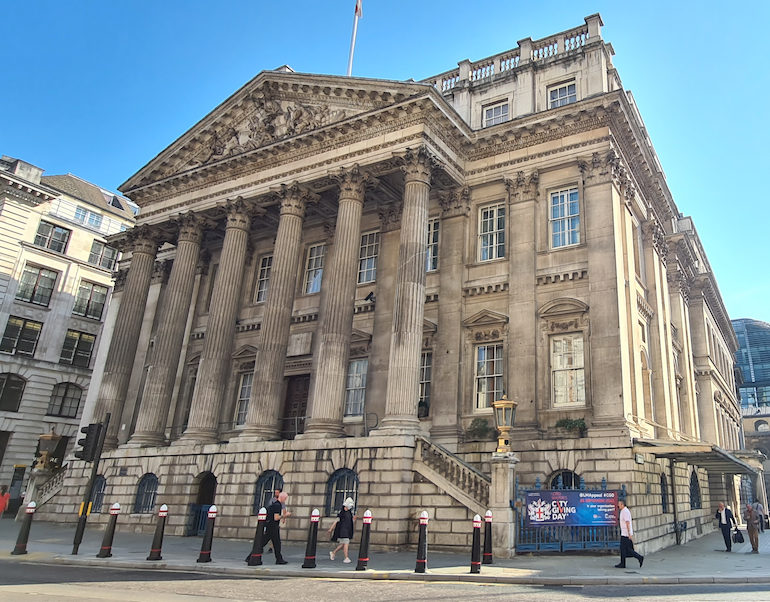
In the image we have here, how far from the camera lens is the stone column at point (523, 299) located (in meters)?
20.5

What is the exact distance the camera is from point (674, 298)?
3162 cm

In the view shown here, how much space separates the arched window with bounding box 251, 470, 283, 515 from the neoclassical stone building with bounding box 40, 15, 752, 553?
77 mm

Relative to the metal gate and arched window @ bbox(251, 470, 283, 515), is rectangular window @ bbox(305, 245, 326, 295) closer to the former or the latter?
arched window @ bbox(251, 470, 283, 515)

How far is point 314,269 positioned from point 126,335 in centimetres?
907

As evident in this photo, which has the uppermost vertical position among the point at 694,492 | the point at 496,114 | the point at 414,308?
the point at 496,114

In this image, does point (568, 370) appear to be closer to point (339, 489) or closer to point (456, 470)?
point (456, 470)

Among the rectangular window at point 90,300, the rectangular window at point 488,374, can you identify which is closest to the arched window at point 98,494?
the rectangular window at point 488,374

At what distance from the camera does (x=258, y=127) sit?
2705cm

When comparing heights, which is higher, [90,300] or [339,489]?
[90,300]

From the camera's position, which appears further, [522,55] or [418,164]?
[522,55]

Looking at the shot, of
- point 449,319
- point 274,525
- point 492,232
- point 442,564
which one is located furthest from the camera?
point 492,232

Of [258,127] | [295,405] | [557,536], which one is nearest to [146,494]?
[295,405]

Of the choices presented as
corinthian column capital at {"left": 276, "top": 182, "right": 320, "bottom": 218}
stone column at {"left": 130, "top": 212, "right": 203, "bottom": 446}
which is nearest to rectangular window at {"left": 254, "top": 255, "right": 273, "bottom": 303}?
stone column at {"left": 130, "top": 212, "right": 203, "bottom": 446}

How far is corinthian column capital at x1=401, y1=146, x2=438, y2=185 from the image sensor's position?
72.4 feet
